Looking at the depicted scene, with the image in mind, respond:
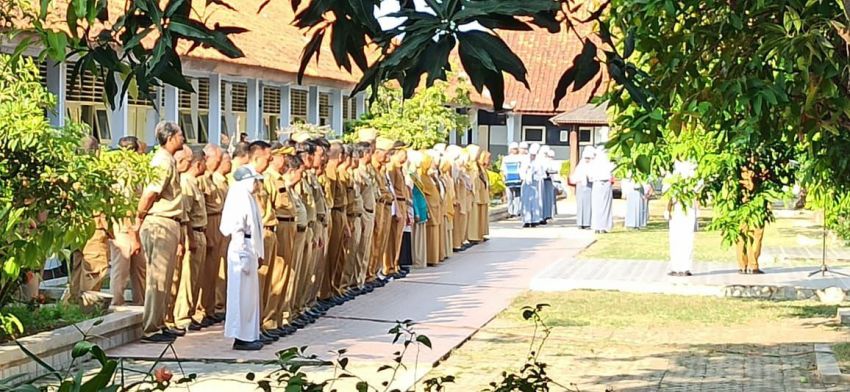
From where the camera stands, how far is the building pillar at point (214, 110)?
83.9 ft

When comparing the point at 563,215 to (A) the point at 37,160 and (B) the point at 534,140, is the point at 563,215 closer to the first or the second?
(B) the point at 534,140

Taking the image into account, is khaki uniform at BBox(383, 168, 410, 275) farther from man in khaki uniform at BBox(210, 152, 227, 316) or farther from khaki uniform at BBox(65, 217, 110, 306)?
khaki uniform at BBox(65, 217, 110, 306)

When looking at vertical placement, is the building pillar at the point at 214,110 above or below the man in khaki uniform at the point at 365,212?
above

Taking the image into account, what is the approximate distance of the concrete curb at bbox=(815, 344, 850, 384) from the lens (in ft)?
37.2

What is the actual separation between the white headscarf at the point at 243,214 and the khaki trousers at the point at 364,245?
4.98 m

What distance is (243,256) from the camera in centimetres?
1241

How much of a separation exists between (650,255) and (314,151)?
9.66 m

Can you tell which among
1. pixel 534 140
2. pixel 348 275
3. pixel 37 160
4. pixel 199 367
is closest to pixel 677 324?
pixel 348 275

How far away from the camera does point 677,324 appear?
15281 mm

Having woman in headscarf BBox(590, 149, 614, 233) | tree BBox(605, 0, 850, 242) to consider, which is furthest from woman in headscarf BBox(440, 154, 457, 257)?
tree BBox(605, 0, 850, 242)

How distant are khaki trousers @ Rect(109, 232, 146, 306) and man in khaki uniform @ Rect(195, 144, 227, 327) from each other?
59 centimetres

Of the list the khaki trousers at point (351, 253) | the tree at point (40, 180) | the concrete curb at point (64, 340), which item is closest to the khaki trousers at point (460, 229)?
the khaki trousers at point (351, 253)

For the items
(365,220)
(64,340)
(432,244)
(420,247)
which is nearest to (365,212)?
(365,220)

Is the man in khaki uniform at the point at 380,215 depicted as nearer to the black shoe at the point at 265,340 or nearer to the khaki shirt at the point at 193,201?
the khaki shirt at the point at 193,201
